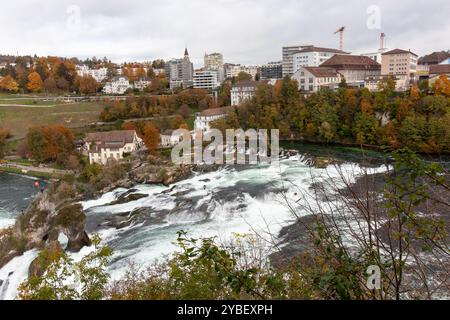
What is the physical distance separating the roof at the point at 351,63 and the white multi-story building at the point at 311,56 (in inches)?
235

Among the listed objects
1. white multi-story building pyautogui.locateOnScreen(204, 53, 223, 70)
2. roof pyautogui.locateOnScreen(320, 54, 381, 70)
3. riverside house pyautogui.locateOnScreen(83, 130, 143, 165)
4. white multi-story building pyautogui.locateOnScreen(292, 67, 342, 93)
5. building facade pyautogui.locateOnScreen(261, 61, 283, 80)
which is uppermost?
white multi-story building pyautogui.locateOnScreen(204, 53, 223, 70)

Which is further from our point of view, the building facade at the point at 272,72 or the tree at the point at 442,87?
the building facade at the point at 272,72

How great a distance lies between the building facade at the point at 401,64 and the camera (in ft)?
109

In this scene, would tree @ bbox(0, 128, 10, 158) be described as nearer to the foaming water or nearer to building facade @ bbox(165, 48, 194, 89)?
the foaming water

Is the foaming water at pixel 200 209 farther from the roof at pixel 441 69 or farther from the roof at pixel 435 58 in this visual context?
the roof at pixel 435 58

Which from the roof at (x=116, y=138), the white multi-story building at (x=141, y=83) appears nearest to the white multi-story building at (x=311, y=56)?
the white multi-story building at (x=141, y=83)

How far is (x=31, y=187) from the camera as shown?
2078 cm

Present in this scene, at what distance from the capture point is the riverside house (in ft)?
78.8

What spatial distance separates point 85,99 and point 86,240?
3515cm

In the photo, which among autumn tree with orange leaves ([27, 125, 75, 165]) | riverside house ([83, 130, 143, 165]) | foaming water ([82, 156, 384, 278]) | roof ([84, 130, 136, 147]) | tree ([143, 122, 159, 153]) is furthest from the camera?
autumn tree with orange leaves ([27, 125, 75, 165])

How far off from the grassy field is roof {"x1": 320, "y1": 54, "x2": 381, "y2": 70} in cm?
2512

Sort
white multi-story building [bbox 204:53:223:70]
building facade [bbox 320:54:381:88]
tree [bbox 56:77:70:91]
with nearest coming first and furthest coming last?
1. building facade [bbox 320:54:381:88]
2. tree [bbox 56:77:70:91]
3. white multi-story building [bbox 204:53:223:70]

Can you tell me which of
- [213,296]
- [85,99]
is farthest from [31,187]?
[85,99]

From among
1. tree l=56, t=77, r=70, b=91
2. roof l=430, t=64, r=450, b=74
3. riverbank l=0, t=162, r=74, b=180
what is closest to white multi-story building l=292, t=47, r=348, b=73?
roof l=430, t=64, r=450, b=74
